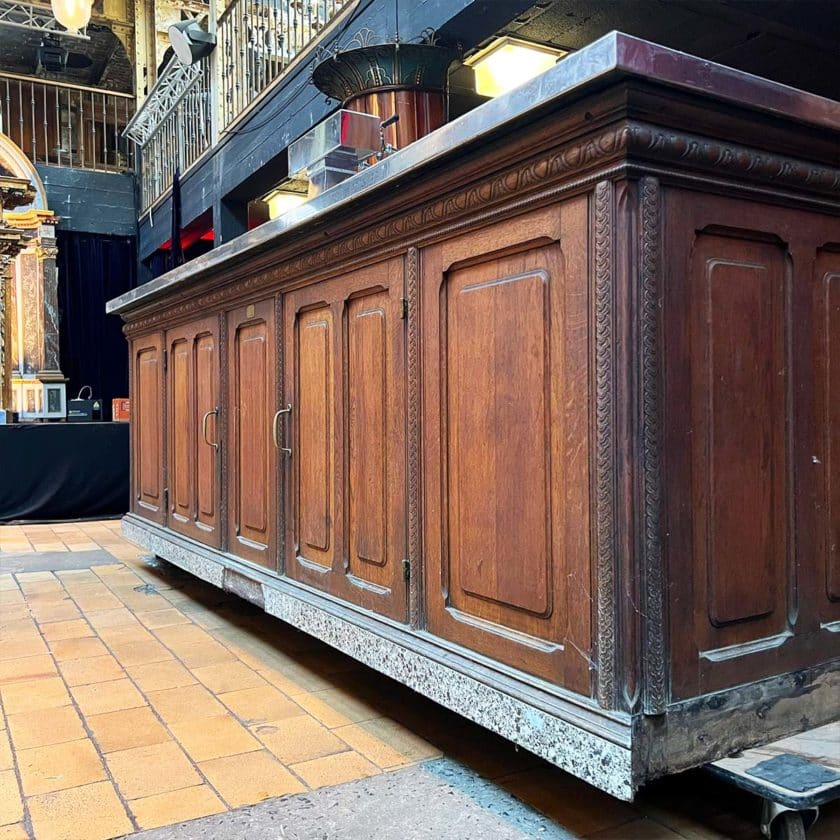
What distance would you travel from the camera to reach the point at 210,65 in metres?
8.70

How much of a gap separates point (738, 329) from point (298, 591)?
151cm

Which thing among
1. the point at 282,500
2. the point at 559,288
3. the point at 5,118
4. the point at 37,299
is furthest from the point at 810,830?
the point at 5,118

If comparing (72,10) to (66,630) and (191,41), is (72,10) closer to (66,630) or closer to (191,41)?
(191,41)

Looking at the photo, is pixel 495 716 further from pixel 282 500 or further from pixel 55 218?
pixel 55 218

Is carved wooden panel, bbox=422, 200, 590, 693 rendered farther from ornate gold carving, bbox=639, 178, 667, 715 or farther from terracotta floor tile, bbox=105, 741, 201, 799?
terracotta floor tile, bbox=105, 741, 201, 799

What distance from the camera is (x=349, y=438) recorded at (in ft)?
7.28

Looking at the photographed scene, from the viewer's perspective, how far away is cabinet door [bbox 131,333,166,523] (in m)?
3.85

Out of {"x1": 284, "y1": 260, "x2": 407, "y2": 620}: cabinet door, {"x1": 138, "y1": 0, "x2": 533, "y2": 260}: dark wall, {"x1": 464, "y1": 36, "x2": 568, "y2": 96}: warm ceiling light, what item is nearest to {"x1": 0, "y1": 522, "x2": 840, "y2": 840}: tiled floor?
{"x1": 284, "y1": 260, "x2": 407, "y2": 620}: cabinet door

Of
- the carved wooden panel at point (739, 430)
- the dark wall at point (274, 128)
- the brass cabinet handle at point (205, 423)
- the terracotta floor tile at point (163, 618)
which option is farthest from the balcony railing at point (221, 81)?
the carved wooden panel at point (739, 430)

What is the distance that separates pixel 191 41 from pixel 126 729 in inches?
313

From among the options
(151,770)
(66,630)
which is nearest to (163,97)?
(66,630)

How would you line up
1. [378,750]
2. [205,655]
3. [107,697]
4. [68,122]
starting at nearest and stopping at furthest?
1. [378,750]
2. [107,697]
3. [205,655]
4. [68,122]

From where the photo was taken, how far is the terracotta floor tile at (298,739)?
1907mm

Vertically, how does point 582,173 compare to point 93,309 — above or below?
below
